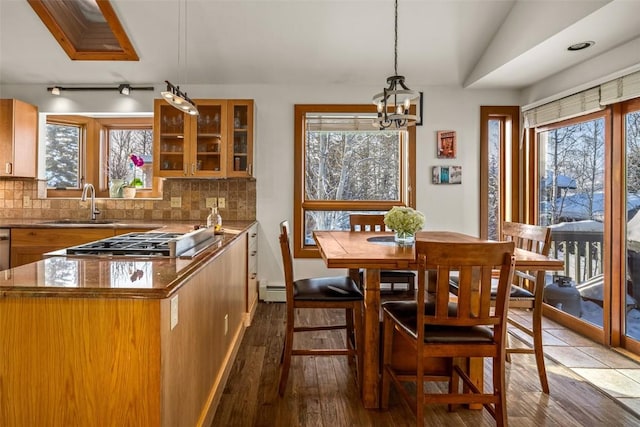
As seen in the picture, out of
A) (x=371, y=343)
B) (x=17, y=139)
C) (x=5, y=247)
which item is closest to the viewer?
(x=371, y=343)

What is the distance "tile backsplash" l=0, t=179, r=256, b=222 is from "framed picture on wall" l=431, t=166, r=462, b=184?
191cm

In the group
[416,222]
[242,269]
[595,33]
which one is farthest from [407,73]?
[242,269]

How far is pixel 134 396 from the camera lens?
1139mm

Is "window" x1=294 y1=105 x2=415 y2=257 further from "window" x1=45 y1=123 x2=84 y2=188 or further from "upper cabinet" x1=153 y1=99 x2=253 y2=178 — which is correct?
"window" x1=45 y1=123 x2=84 y2=188

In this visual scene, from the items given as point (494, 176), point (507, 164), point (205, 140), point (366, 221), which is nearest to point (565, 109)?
point (507, 164)

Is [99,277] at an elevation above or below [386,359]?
above

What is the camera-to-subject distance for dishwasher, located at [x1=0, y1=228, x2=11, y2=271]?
3.25m

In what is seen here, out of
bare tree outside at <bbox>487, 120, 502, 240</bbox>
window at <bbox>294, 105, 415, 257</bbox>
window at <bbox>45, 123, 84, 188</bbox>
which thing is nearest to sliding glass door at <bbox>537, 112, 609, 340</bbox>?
bare tree outside at <bbox>487, 120, 502, 240</bbox>

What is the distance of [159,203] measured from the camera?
3998 mm

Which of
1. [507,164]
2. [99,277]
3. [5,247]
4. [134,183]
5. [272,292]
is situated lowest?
[272,292]

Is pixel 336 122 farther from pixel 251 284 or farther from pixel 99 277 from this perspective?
pixel 99 277

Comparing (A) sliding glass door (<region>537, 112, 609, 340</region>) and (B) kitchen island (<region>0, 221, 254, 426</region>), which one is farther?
(A) sliding glass door (<region>537, 112, 609, 340</region>)

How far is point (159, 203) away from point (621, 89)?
410 cm

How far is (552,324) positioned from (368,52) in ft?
9.74
